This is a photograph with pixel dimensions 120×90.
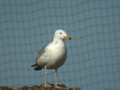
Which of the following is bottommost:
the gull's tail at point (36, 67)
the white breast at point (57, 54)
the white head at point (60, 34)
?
the gull's tail at point (36, 67)

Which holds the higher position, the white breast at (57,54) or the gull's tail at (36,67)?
the white breast at (57,54)

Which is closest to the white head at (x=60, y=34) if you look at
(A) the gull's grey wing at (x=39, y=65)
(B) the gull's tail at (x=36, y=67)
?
(A) the gull's grey wing at (x=39, y=65)

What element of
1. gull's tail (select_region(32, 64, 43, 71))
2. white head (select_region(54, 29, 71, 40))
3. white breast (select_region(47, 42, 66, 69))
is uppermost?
white head (select_region(54, 29, 71, 40))

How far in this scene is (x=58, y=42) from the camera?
12203 millimetres

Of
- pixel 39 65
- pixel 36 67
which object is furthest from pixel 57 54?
pixel 36 67

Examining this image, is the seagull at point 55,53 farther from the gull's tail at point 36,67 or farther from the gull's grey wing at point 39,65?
the gull's tail at point 36,67

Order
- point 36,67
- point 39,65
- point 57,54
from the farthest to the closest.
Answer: point 36,67 < point 39,65 < point 57,54

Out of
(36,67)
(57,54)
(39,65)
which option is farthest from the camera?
(36,67)

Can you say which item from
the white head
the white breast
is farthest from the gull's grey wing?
the white head

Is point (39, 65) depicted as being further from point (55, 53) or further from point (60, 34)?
point (60, 34)

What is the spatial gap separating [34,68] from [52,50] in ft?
3.45

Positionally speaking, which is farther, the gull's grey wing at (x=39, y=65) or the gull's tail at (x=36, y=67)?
the gull's tail at (x=36, y=67)

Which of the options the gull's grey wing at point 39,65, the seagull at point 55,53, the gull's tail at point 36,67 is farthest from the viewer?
the gull's tail at point 36,67

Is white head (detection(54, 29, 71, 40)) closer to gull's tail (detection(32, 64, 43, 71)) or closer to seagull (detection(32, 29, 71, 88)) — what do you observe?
seagull (detection(32, 29, 71, 88))
